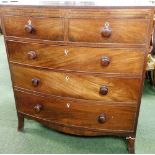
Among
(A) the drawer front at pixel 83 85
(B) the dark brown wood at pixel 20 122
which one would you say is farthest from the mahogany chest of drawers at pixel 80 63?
(B) the dark brown wood at pixel 20 122

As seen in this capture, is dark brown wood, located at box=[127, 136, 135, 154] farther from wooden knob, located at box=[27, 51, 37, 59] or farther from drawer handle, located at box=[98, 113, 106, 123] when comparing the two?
wooden knob, located at box=[27, 51, 37, 59]

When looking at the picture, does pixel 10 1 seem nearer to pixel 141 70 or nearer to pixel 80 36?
pixel 80 36

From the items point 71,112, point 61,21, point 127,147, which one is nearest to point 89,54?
point 61,21

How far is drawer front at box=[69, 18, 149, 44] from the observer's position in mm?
1237

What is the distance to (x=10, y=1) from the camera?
1545 millimetres

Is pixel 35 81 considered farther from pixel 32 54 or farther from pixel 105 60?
pixel 105 60

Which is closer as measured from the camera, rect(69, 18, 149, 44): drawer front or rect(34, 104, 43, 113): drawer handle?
rect(69, 18, 149, 44): drawer front

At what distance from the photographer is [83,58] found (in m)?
1.38

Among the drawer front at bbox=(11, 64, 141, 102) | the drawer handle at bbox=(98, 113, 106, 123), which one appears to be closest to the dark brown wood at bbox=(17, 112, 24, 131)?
the drawer front at bbox=(11, 64, 141, 102)

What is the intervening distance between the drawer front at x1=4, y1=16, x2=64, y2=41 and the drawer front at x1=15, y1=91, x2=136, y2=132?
1.48 ft

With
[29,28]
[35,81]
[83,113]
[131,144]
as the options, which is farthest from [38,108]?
[131,144]

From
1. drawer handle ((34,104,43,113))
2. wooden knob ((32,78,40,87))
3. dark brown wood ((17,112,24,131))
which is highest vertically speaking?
wooden knob ((32,78,40,87))

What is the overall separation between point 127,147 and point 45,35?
1.04 metres

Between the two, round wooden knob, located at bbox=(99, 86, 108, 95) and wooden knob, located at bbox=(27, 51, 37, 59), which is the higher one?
wooden knob, located at bbox=(27, 51, 37, 59)
